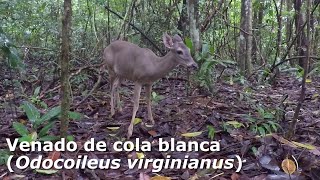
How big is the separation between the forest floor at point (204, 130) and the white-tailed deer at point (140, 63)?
0.35m

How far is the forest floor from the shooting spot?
371 cm

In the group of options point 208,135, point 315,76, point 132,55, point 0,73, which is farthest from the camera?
point 315,76

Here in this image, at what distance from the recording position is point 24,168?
3.83m

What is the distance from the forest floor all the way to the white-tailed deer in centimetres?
35

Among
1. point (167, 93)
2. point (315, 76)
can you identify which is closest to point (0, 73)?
point (167, 93)

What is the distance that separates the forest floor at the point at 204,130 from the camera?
3713 mm

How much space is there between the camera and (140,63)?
5719 mm

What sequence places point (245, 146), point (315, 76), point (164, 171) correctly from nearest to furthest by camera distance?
1. point (164, 171)
2. point (245, 146)
3. point (315, 76)

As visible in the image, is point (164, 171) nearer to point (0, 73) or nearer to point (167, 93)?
point (167, 93)

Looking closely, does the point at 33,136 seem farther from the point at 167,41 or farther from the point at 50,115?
the point at 167,41

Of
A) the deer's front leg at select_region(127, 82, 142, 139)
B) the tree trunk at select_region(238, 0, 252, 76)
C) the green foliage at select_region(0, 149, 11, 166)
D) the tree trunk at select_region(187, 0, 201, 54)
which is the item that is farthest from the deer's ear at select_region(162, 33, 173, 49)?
the tree trunk at select_region(238, 0, 252, 76)

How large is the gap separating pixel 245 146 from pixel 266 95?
3248mm

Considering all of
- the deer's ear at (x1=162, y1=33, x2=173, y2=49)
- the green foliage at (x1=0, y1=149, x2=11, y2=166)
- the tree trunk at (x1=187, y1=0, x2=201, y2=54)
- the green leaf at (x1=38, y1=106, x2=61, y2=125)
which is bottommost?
the green foliage at (x1=0, y1=149, x2=11, y2=166)

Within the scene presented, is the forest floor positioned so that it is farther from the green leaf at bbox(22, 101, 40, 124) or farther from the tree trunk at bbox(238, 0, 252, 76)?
the tree trunk at bbox(238, 0, 252, 76)
